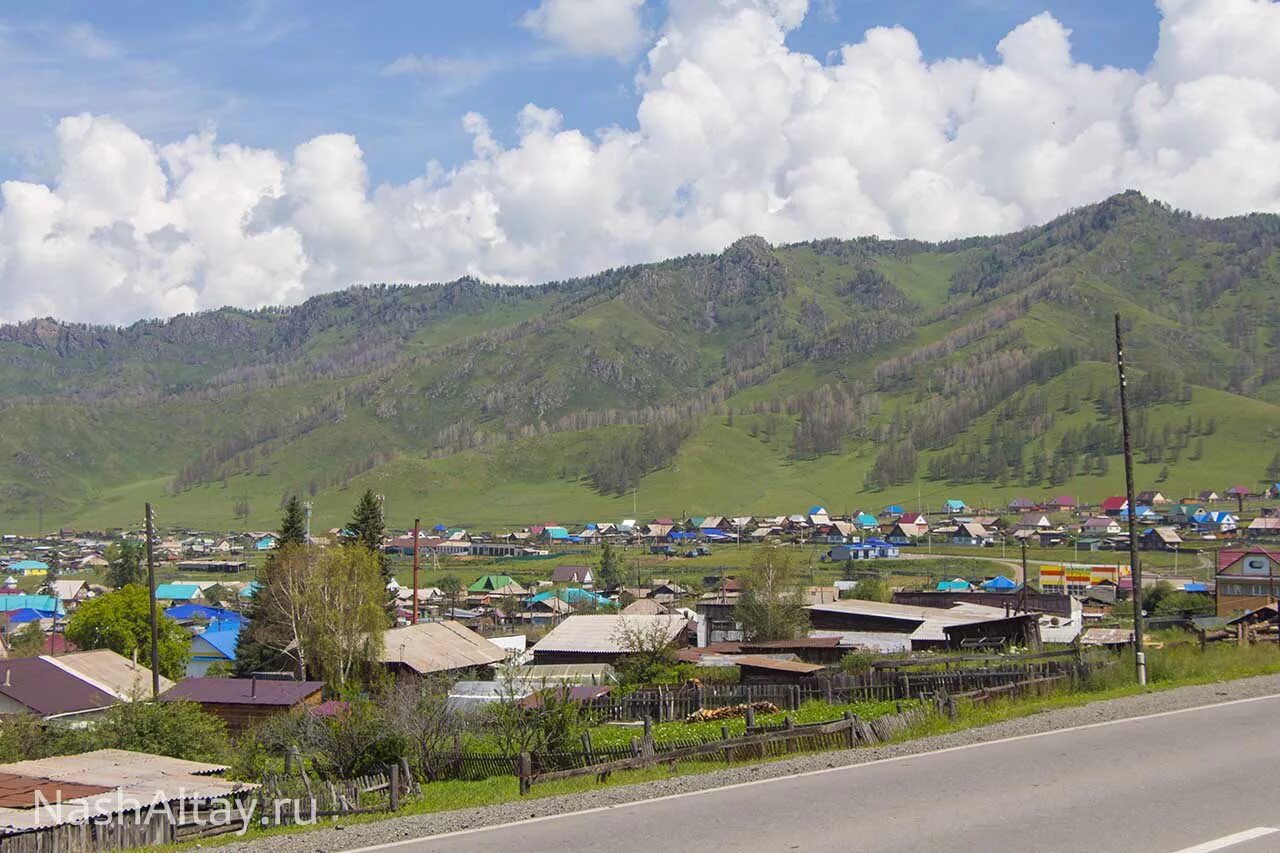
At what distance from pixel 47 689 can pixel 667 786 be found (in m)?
40.9

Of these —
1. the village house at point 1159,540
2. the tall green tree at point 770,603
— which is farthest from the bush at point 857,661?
the village house at point 1159,540

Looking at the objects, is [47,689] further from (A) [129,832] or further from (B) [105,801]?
(A) [129,832]

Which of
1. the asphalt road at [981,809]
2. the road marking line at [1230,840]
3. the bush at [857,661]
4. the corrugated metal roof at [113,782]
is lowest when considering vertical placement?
the bush at [857,661]

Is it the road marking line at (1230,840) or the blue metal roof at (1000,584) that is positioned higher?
the road marking line at (1230,840)

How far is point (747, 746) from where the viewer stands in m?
20.2

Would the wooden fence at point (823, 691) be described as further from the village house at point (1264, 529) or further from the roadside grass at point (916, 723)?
the village house at point (1264, 529)

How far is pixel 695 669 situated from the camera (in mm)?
48719

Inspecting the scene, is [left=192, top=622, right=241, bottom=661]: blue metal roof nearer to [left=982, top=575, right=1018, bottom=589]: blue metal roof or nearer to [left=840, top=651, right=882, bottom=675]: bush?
[left=840, top=651, right=882, bottom=675]: bush

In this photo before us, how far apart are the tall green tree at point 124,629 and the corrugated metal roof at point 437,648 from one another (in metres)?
12.5

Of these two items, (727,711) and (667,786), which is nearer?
(667,786)

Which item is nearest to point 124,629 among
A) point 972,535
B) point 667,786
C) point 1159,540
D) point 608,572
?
point 667,786

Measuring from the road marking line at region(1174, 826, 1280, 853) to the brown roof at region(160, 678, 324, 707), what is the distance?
37351 millimetres

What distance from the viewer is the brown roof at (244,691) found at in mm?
44812

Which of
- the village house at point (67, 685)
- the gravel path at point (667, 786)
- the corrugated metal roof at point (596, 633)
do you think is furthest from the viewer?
the corrugated metal roof at point (596, 633)
